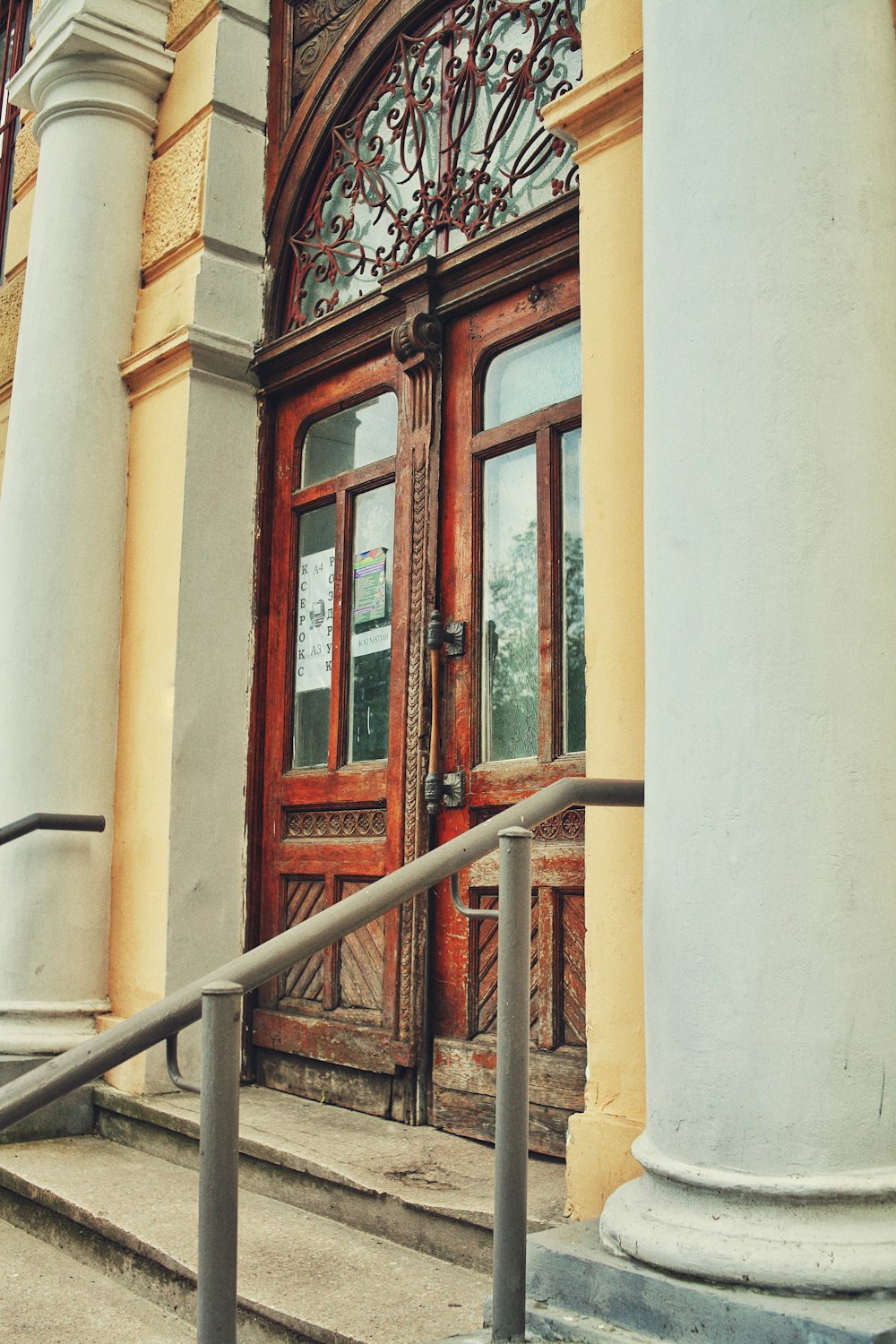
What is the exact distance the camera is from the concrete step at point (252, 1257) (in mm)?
2523

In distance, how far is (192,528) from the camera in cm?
458

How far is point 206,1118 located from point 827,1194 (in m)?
0.94

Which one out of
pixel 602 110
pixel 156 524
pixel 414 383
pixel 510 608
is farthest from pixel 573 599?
pixel 156 524

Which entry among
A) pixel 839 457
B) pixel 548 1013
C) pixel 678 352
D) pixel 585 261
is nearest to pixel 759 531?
pixel 839 457

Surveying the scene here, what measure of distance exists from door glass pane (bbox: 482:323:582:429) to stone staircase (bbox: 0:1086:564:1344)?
2169 millimetres

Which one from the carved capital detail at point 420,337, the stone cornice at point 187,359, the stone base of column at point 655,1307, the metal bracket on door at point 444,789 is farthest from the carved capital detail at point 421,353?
the stone base of column at point 655,1307

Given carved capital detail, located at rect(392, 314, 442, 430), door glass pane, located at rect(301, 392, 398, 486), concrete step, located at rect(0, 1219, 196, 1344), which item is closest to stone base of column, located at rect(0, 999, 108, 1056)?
concrete step, located at rect(0, 1219, 196, 1344)

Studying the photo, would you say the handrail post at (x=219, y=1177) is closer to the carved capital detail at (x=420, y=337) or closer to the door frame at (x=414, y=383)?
the door frame at (x=414, y=383)

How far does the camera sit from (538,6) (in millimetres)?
3947

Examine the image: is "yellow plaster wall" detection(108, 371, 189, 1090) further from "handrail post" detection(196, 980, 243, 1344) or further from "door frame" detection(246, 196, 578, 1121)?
"handrail post" detection(196, 980, 243, 1344)

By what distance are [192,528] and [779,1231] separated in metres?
3.33

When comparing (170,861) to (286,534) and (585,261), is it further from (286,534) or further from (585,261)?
(585,261)

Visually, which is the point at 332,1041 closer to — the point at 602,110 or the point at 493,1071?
the point at 493,1071

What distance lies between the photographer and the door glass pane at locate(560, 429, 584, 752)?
352 centimetres
